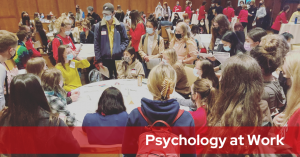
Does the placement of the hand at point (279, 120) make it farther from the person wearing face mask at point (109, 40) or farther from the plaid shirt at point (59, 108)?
the person wearing face mask at point (109, 40)

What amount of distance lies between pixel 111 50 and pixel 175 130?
8.30ft

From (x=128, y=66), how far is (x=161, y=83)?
6.67 ft

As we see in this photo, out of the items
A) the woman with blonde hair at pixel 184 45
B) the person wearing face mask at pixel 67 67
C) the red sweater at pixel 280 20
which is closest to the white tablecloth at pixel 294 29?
the red sweater at pixel 280 20

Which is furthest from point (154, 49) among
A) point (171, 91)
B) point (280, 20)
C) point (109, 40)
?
point (280, 20)

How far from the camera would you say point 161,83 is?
1276 mm

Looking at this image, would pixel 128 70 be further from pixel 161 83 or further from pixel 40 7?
pixel 40 7

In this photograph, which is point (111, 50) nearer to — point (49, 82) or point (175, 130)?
point (49, 82)

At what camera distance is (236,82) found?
4.18 ft

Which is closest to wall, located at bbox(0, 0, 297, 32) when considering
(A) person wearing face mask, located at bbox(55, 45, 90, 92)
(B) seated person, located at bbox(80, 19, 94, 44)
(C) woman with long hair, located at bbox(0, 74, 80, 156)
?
(B) seated person, located at bbox(80, 19, 94, 44)

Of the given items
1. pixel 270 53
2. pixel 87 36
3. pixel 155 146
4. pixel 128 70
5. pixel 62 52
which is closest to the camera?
pixel 155 146

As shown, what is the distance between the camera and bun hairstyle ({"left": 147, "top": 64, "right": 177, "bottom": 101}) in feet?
4.05

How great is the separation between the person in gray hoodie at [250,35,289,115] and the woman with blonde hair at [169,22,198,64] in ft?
4.81

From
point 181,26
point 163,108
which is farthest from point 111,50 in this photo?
point 163,108

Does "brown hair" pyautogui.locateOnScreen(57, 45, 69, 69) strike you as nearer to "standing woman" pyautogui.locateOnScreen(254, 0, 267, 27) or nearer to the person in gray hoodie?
the person in gray hoodie
